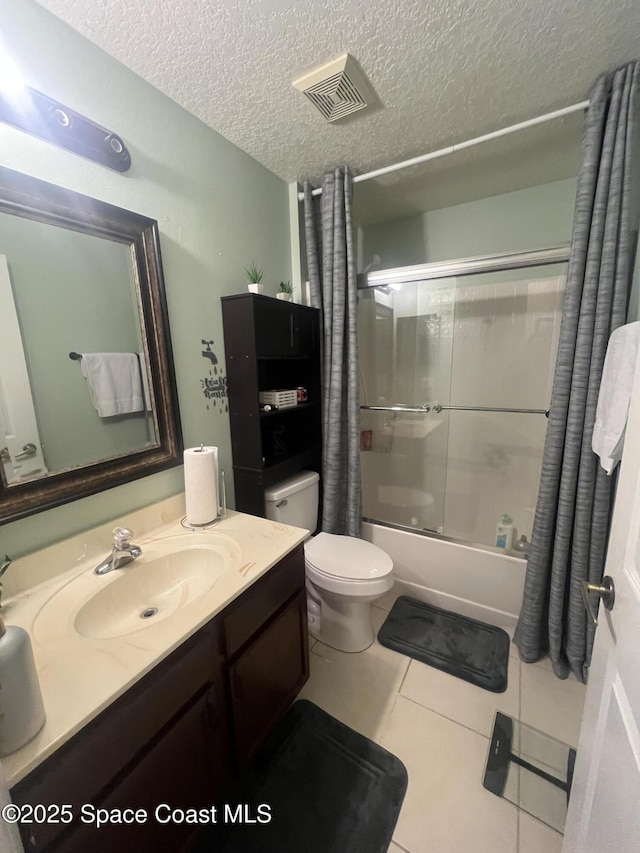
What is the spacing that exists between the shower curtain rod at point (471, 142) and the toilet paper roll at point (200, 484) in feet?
5.06

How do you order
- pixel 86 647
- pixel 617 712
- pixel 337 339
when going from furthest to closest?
pixel 337 339, pixel 86 647, pixel 617 712

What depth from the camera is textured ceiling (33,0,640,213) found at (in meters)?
0.99

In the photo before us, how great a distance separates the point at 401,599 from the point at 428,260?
220cm

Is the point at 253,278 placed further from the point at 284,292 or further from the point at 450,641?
the point at 450,641

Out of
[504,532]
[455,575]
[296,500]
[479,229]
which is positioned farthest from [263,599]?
[479,229]

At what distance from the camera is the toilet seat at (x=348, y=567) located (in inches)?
59.3

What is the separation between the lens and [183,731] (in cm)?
84

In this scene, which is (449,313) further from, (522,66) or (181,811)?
(181,811)

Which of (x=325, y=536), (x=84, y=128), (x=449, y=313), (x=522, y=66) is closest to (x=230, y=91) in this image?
(x=84, y=128)

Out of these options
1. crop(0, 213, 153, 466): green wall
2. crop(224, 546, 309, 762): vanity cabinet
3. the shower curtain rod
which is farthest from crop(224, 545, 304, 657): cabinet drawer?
the shower curtain rod

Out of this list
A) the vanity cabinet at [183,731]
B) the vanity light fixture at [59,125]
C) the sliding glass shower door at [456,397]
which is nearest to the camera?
the vanity cabinet at [183,731]

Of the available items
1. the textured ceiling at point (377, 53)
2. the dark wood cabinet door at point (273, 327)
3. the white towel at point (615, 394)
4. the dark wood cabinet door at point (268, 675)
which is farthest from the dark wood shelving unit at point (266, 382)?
the white towel at point (615, 394)

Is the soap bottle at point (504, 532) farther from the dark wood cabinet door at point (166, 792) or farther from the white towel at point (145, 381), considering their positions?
the white towel at point (145, 381)

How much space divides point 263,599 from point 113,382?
2.89 ft
